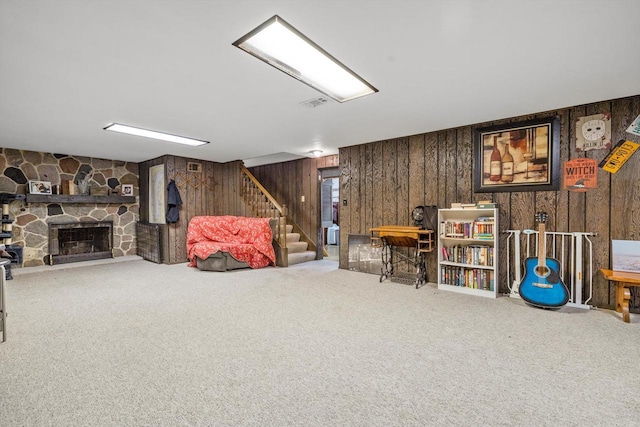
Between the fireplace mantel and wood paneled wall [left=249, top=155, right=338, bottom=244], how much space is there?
330 cm

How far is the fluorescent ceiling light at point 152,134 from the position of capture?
4.13 meters

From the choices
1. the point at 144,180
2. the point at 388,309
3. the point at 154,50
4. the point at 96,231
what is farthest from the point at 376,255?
the point at 96,231

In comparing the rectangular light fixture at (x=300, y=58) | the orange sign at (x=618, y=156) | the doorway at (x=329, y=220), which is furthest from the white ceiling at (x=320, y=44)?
the doorway at (x=329, y=220)

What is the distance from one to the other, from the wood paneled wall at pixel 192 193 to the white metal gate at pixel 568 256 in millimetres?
5118

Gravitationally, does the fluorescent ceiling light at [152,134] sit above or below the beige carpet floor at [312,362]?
above

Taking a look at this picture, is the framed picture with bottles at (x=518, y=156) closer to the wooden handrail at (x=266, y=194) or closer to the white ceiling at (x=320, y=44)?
the white ceiling at (x=320, y=44)

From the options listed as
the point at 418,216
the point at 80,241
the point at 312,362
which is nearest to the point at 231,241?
the point at 80,241

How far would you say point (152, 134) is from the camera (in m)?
4.54

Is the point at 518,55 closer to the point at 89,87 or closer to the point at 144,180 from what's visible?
the point at 89,87

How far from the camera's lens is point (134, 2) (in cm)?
165

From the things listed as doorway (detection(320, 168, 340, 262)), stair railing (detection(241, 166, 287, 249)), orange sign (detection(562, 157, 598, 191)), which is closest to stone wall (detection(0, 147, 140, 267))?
stair railing (detection(241, 166, 287, 249))

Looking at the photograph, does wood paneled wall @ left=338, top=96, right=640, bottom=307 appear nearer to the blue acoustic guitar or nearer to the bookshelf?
the bookshelf

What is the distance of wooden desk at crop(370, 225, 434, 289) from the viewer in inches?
166

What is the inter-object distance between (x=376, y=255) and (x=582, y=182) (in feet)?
9.38
